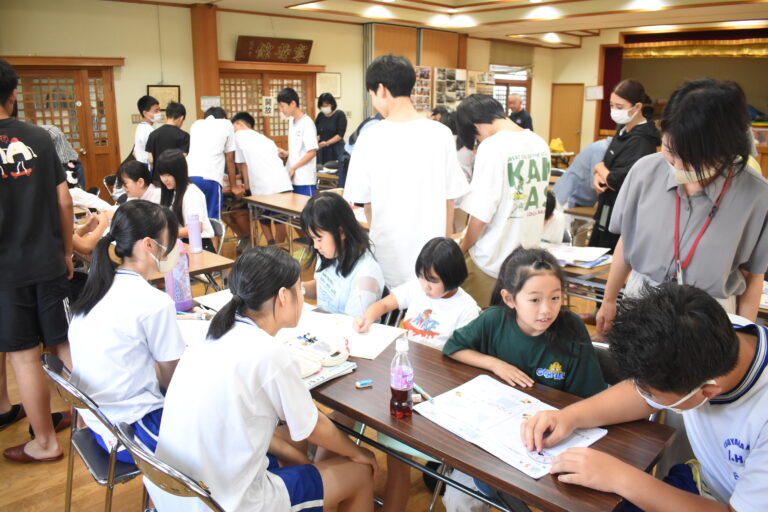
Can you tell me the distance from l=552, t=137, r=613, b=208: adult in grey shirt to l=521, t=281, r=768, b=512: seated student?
2735 millimetres

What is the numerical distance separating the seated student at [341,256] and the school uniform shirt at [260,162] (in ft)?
10.3

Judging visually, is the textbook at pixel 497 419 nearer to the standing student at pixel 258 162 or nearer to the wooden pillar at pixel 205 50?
the standing student at pixel 258 162

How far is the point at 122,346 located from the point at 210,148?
360 centimetres

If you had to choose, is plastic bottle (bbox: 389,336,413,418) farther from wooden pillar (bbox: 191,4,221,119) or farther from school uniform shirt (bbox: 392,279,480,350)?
wooden pillar (bbox: 191,4,221,119)

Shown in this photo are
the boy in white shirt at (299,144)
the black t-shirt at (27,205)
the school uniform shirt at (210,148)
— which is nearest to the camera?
the black t-shirt at (27,205)

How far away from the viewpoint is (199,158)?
5.03 metres

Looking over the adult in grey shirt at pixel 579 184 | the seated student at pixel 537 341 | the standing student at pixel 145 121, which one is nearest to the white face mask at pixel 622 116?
the adult in grey shirt at pixel 579 184

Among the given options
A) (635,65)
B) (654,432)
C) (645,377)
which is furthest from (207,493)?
(635,65)

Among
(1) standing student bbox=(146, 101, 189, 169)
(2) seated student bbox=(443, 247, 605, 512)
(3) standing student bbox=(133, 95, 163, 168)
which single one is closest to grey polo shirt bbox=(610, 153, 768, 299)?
(2) seated student bbox=(443, 247, 605, 512)

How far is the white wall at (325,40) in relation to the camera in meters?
8.30

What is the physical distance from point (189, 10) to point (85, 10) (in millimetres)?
1310

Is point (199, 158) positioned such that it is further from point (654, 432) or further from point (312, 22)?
point (312, 22)

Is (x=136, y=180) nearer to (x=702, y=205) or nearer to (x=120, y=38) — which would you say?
(x=702, y=205)

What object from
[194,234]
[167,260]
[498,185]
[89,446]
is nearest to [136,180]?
[194,234]
